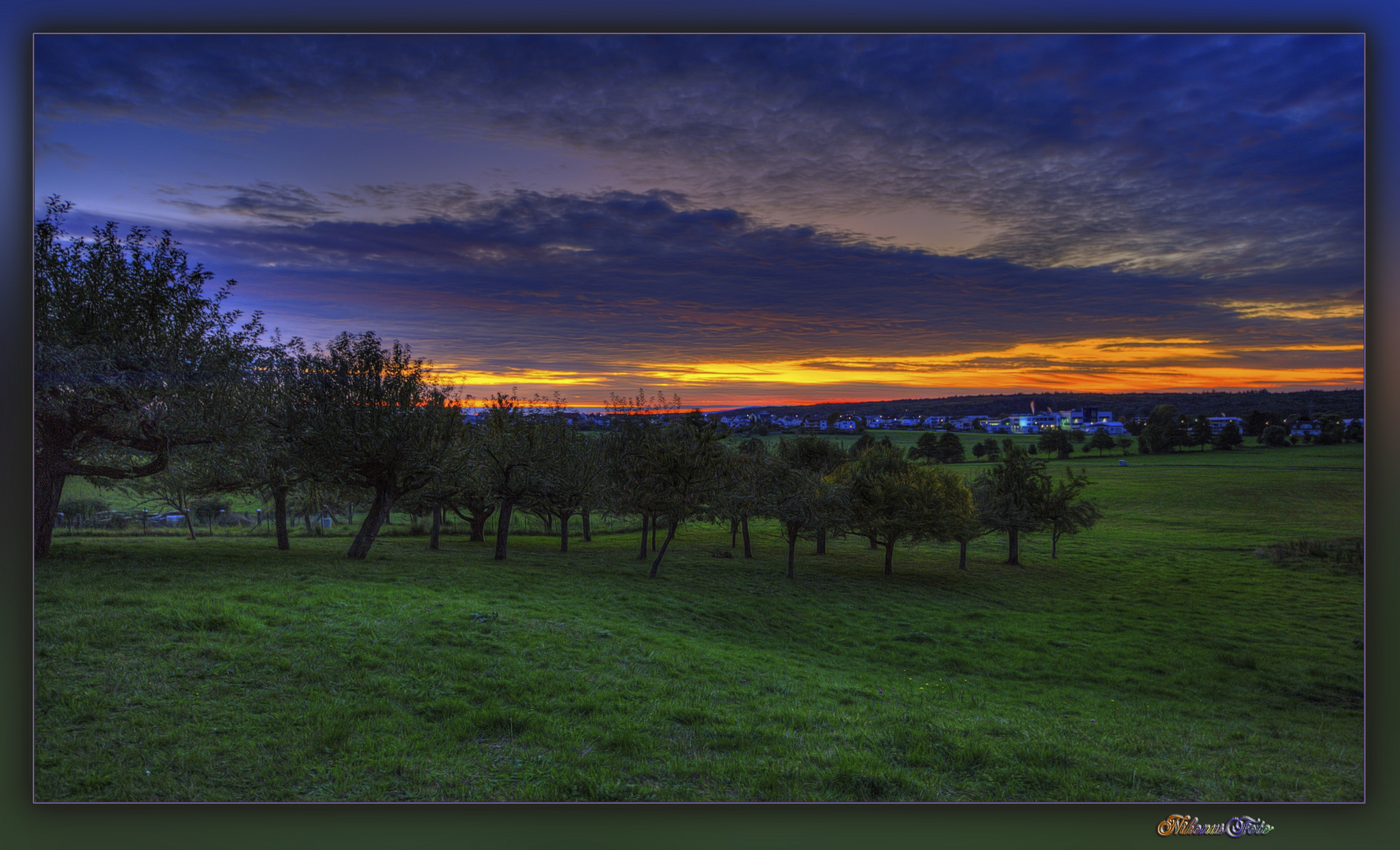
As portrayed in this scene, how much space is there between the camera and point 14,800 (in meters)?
4.89

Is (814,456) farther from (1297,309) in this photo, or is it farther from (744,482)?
(1297,309)

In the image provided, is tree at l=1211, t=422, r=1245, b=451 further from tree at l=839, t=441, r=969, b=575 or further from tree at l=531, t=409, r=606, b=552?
tree at l=531, t=409, r=606, b=552

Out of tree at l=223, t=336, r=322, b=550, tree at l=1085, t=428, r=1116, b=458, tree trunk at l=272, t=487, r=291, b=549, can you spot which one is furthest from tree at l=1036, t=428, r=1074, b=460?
tree trunk at l=272, t=487, r=291, b=549

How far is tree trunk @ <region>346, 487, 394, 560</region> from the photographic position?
17.0 metres

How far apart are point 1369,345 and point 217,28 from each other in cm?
1356

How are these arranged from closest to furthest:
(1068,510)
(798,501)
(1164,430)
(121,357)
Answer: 1. (121,357)
2. (1164,430)
3. (798,501)
4. (1068,510)

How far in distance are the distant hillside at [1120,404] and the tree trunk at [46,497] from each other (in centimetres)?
1146

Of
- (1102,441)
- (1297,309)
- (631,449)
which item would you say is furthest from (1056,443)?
(631,449)

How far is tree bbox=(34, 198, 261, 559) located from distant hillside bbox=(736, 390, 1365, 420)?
10946 mm

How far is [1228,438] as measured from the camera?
9.92 metres

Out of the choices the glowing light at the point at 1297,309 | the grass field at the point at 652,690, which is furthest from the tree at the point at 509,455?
the glowing light at the point at 1297,309

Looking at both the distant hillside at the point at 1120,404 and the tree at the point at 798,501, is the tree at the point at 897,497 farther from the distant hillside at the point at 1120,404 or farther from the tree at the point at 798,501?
the distant hillside at the point at 1120,404

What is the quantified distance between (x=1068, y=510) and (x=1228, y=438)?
71.7 ft

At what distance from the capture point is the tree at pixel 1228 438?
9328 mm
